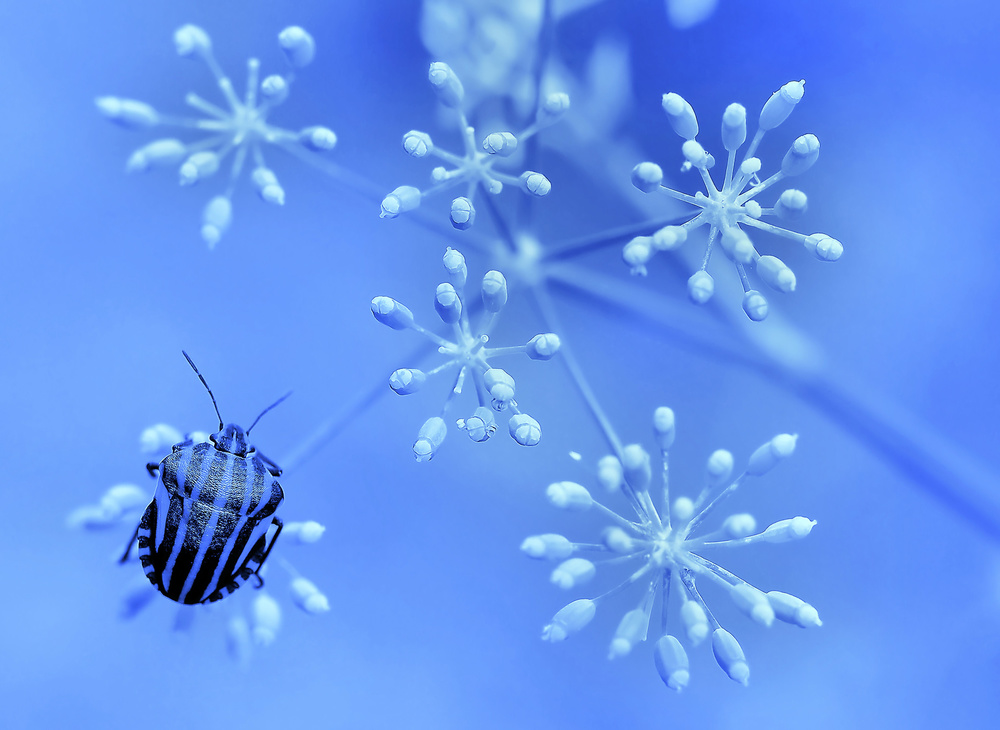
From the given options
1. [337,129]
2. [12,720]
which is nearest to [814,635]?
[337,129]

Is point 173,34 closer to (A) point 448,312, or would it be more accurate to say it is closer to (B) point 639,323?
(A) point 448,312

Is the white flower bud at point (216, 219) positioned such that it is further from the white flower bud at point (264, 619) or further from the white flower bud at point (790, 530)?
the white flower bud at point (790, 530)

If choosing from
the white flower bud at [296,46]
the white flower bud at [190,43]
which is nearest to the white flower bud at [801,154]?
the white flower bud at [296,46]

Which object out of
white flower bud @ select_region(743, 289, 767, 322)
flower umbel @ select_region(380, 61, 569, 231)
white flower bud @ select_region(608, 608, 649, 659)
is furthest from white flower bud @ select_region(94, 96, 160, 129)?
white flower bud @ select_region(608, 608, 649, 659)

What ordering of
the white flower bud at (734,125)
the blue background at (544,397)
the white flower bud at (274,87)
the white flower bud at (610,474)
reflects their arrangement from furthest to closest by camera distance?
the blue background at (544,397) → the white flower bud at (274,87) → the white flower bud at (610,474) → the white flower bud at (734,125)

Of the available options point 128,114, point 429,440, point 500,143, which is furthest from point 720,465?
point 128,114

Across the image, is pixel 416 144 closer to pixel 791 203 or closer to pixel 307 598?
pixel 791 203
